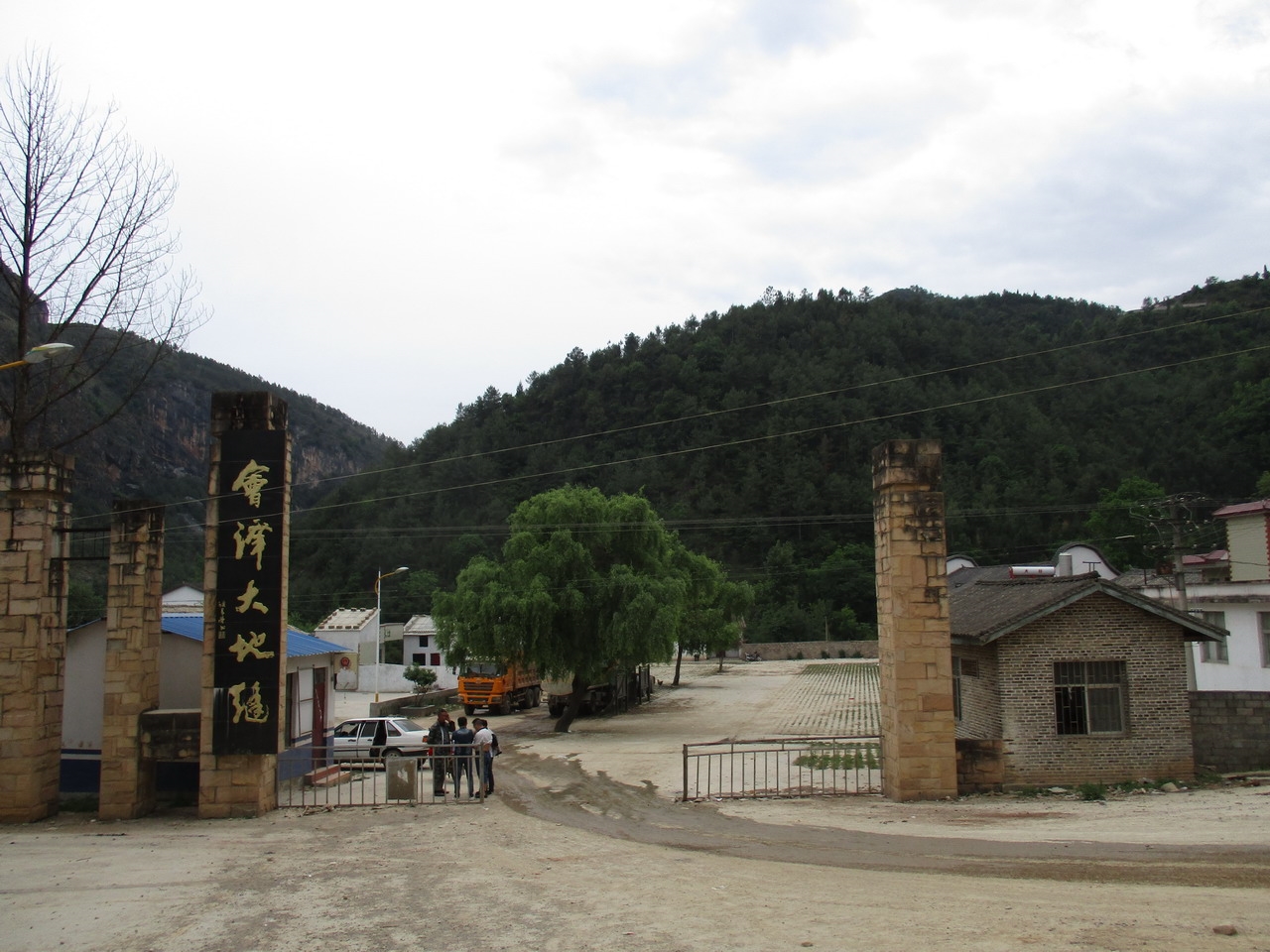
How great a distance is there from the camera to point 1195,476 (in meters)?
87.7

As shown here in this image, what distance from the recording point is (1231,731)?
17.3 m

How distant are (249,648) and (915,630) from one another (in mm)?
11269

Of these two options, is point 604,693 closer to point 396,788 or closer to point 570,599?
point 570,599

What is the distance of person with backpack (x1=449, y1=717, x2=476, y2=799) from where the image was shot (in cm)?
1706

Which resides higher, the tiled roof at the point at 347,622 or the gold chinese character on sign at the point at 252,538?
the gold chinese character on sign at the point at 252,538

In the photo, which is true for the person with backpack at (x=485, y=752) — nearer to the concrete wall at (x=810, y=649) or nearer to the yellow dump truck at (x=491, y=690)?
the yellow dump truck at (x=491, y=690)

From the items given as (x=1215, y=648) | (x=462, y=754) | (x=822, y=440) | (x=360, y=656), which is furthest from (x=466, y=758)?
(x=822, y=440)

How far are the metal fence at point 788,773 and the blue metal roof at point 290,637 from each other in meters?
8.17

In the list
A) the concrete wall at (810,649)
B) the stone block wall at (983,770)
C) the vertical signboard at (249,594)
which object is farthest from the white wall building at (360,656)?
the stone block wall at (983,770)

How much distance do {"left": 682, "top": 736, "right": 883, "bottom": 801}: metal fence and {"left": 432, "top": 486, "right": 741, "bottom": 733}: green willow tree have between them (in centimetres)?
627

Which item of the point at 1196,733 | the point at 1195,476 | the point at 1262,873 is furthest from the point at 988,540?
the point at 1262,873

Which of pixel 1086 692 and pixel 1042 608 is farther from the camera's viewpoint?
pixel 1086 692

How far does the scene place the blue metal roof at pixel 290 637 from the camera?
1798cm

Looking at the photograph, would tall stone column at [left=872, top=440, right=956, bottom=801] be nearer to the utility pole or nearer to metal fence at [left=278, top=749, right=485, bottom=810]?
metal fence at [left=278, top=749, right=485, bottom=810]
